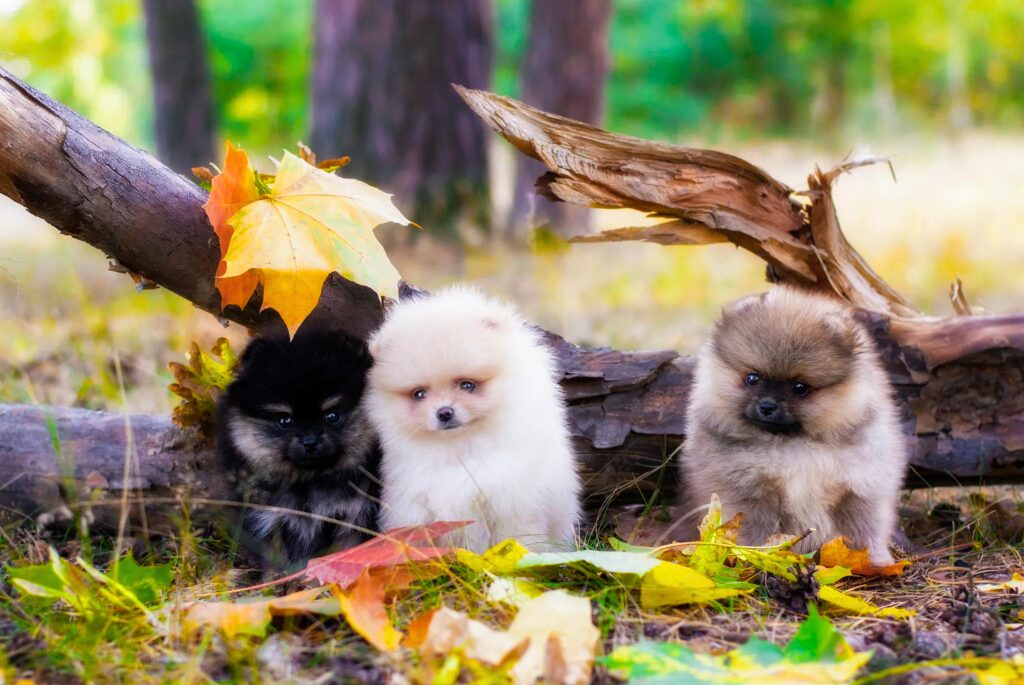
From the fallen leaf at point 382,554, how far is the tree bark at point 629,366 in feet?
2.78

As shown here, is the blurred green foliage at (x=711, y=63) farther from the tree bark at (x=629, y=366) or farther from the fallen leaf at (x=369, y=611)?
the fallen leaf at (x=369, y=611)

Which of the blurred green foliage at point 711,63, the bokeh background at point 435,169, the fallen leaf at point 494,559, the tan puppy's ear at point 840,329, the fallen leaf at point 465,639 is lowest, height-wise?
the fallen leaf at point 465,639

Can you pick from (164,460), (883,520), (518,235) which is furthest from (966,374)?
(518,235)

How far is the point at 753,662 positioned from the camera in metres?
2.28

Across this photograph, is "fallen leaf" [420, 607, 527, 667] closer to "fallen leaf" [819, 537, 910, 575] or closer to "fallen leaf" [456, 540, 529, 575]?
"fallen leaf" [456, 540, 529, 575]

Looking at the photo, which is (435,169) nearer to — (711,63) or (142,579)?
(142,579)

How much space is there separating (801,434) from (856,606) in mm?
657

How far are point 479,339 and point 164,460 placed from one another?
139 cm

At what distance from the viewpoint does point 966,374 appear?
3.72 metres

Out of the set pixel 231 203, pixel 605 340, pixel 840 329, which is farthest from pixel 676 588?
pixel 605 340

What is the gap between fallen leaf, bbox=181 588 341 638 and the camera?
8.03ft

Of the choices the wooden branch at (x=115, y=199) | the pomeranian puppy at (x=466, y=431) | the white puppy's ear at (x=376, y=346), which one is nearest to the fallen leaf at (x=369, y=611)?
the pomeranian puppy at (x=466, y=431)

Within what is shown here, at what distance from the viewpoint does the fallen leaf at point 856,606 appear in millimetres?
2791

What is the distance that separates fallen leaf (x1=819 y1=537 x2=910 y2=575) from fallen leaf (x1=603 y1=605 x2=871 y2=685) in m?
0.73
